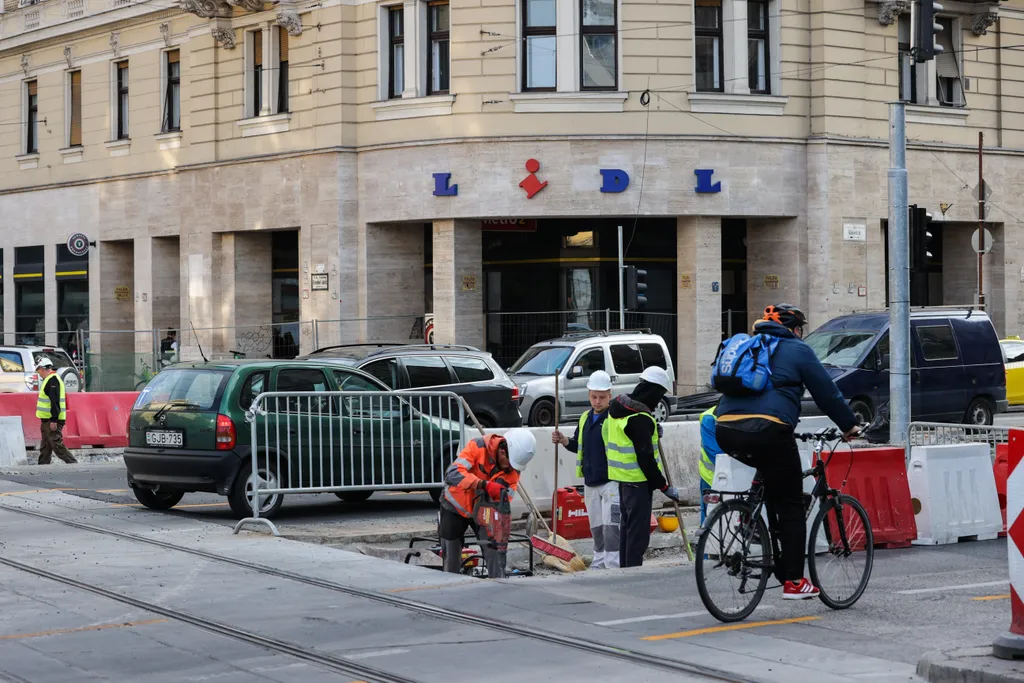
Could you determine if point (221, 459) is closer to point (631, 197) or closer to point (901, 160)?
point (901, 160)

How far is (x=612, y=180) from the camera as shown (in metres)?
31.0

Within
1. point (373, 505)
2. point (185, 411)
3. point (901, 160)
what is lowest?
point (373, 505)

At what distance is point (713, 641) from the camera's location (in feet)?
27.9

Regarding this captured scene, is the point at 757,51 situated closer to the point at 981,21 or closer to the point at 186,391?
the point at 981,21

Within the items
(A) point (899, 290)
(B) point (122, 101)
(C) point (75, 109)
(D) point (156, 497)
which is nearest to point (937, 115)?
(A) point (899, 290)

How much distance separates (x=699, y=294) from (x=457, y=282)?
498 cm

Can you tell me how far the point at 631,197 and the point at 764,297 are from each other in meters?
3.91

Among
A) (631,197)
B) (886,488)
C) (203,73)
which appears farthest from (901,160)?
(203,73)

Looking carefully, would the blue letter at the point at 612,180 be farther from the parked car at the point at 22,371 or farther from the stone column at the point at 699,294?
the parked car at the point at 22,371

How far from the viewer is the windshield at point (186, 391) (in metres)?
14.9

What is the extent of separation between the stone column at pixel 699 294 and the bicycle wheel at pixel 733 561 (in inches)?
890

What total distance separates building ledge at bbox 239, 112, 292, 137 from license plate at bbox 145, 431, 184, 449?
66.1 ft

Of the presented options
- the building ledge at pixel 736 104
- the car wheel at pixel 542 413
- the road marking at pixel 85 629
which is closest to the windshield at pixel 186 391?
the road marking at pixel 85 629

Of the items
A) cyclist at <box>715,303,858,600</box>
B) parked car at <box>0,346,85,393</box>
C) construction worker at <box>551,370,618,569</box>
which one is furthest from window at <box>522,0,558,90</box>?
cyclist at <box>715,303,858,600</box>
